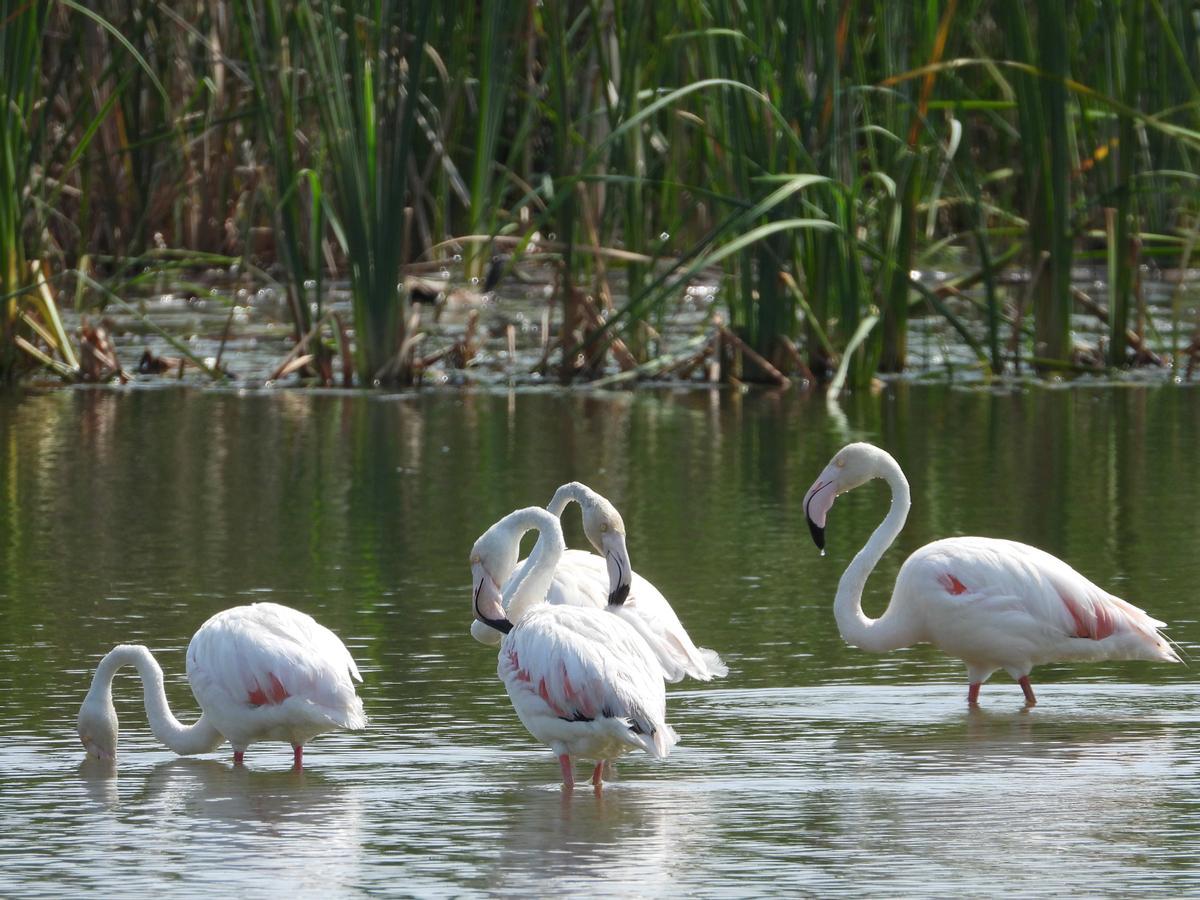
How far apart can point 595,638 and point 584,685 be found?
0.70 ft

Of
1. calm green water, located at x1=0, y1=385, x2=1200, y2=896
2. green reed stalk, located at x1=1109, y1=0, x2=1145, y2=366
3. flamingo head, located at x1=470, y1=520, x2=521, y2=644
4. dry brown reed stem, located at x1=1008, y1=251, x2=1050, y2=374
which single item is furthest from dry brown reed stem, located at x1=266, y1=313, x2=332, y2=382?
flamingo head, located at x1=470, y1=520, x2=521, y2=644

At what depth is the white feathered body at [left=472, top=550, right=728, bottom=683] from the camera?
5.89 meters

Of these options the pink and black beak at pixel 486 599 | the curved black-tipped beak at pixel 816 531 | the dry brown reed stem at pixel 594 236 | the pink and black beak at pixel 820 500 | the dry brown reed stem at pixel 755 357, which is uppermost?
the dry brown reed stem at pixel 594 236

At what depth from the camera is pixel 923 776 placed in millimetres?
5297

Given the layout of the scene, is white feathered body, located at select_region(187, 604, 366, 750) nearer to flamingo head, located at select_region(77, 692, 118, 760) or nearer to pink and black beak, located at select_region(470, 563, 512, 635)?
flamingo head, located at select_region(77, 692, 118, 760)

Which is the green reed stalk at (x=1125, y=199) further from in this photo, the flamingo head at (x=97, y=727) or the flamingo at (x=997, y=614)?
the flamingo head at (x=97, y=727)

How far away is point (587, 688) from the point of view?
5.21m

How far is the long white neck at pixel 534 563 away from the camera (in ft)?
19.6

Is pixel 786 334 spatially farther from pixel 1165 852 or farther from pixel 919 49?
pixel 1165 852

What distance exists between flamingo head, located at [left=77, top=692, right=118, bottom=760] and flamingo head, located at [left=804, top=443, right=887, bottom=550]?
223cm

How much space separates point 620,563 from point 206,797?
1.22 m

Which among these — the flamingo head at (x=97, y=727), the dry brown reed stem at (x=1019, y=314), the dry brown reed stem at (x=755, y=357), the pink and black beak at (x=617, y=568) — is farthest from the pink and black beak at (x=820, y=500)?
the dry brown reed stem at (x=1019, y=314)

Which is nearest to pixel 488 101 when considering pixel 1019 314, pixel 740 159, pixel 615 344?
pixel 615 344

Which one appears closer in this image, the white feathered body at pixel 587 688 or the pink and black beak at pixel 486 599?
the white feathered body at pixel 587 688
